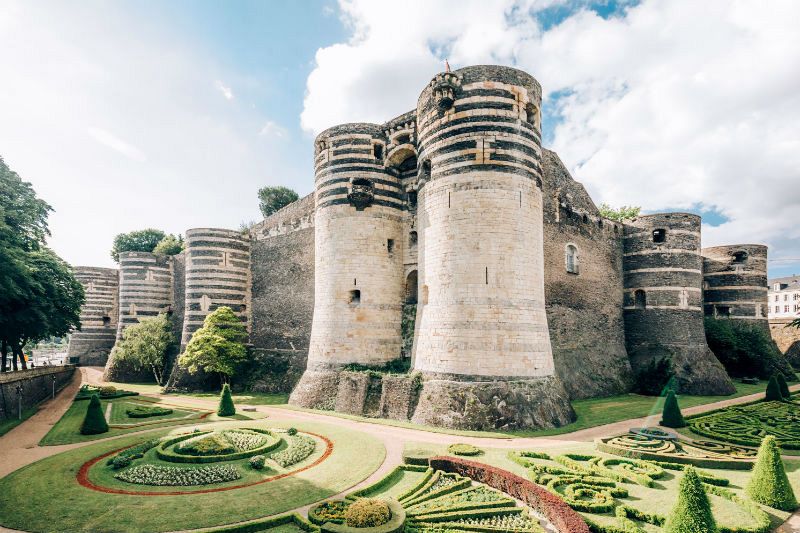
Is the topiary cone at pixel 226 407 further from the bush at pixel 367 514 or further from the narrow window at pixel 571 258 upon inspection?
the narrow window at pixel 571 258

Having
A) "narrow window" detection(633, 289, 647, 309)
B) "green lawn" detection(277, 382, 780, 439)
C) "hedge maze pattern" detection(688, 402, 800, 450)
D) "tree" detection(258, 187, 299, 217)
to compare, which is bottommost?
"green lawn" detection(277, 382, 780, 439)

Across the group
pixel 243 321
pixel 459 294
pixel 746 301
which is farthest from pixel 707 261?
pixel 243 321

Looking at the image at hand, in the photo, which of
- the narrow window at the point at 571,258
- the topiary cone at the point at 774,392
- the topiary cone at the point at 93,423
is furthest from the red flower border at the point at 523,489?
the topiary cone at the point at 774,392

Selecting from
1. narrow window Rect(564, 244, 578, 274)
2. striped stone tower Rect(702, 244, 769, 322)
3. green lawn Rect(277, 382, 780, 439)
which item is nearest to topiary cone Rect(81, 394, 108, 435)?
green lawn Rect(277, 382, 780, 439)

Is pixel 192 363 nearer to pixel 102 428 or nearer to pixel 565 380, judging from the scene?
pixel 102 428

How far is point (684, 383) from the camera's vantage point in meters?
28.5

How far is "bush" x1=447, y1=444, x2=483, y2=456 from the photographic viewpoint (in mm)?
15078

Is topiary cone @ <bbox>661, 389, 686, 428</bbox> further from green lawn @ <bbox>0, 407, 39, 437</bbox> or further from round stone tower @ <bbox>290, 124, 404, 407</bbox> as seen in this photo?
green lawn @ <bbox>0, 407, 39, 437</bbox>

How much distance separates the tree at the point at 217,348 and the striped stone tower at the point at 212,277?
6.51 ft

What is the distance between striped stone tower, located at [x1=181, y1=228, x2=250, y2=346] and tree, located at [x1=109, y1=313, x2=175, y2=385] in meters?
3.92

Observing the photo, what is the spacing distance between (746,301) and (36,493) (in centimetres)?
4560

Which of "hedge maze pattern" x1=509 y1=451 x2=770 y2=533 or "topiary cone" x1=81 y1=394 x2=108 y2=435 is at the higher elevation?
"hedge maze pattern" x1=509 y1=451 x2=770 y2=533

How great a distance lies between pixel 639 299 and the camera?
32875 mm

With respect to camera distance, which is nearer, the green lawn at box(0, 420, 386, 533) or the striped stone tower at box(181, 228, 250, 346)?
the green lawn at box(0, 420, 386, 533)
